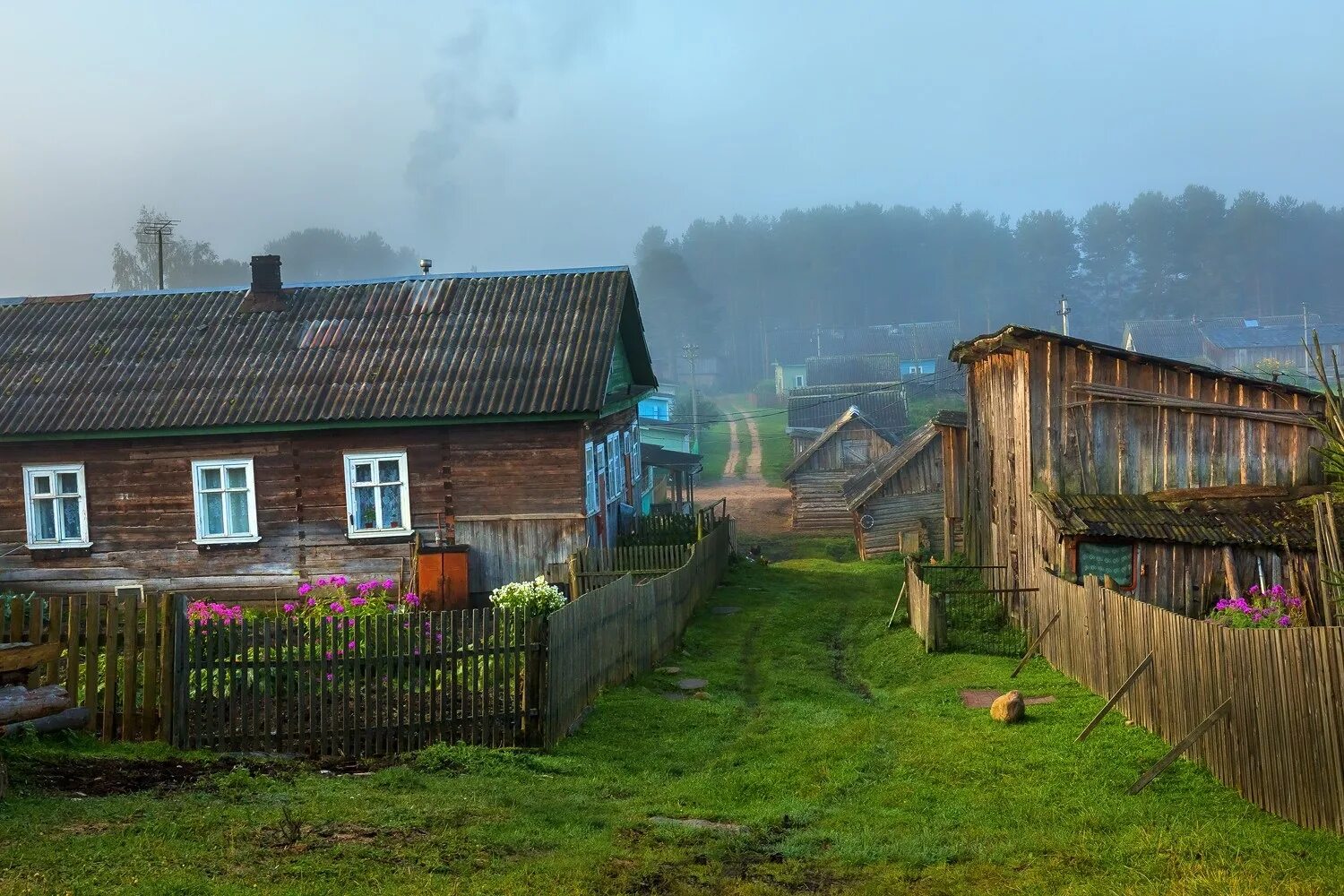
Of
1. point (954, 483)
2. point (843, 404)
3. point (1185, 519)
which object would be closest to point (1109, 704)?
point (1185, 519)

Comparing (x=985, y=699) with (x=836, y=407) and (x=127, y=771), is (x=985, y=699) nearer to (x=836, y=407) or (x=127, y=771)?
(x=127, y=771)

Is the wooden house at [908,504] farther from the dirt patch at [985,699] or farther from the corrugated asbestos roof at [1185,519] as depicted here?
the dirt patch at [985,699]

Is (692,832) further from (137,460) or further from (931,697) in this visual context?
(137,460)

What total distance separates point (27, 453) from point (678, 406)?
71838 mm

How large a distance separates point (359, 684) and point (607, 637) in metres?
4.17

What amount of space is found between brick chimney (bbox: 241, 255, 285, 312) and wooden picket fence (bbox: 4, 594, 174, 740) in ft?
54.6

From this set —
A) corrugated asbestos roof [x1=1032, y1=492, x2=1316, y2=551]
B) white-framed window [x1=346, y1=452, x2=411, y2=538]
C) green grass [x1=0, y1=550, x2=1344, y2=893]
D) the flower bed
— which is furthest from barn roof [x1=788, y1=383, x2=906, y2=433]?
green grass [x1=0, y1=550, x2=1344, y2=893]

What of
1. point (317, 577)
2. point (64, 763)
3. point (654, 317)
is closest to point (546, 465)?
point (317, 577)

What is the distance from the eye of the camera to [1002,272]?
164500 millimetres

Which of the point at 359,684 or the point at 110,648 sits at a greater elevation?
the point at 110,648

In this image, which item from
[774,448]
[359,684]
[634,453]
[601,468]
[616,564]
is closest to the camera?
[359,684]

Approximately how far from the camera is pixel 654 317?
151000 mm

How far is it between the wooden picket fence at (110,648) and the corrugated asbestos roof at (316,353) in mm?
11726

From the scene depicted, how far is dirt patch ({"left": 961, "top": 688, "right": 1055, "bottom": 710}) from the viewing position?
51.7 feet
